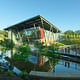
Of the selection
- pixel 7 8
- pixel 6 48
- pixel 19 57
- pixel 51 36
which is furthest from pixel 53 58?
pixel 7 8

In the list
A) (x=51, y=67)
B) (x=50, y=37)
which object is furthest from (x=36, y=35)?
(x=51, y=67)

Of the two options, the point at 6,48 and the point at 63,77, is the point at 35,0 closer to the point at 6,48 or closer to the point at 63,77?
the point at 6,48

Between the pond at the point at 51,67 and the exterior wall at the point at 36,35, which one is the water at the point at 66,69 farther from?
the exterior wall at the point at 36,35

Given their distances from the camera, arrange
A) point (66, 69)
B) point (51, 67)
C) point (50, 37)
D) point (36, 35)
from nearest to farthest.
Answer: point (66, 69)
point (51, 67)
point (50, 37)
point (36, 35)

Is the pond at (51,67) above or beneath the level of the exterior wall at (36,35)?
beneath

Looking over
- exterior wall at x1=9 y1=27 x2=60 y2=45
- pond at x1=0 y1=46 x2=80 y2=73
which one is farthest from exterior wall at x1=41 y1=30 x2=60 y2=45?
pond at x1=0 y1=46 x2=80 y2=73

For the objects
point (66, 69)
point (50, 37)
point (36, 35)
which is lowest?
point (66, 69)

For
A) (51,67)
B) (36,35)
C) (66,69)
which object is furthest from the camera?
(36,35)

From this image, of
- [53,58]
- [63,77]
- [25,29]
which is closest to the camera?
[63,77]

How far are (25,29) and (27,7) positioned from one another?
5736 millimetres

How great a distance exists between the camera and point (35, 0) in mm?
20141

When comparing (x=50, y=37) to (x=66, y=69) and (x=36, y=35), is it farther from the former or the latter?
(x=66, y=69)

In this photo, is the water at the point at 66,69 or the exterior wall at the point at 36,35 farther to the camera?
the exterior wall at the point at 36,35

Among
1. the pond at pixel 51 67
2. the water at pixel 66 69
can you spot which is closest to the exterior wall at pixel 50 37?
the pond at pixel 51 67
